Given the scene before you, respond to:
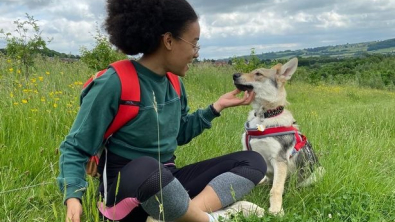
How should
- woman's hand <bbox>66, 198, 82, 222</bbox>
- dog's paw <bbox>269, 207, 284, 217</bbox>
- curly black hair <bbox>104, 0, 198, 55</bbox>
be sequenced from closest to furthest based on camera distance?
woman's hand <bbox>66, 198, 82, 222</bbox> → curly black hair <bbox>104, 0, 198, 55</bbox> → dog's paw <bbox>269, 207, 284, 217</bbox>

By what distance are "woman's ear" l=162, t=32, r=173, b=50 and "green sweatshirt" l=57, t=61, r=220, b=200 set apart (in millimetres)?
214

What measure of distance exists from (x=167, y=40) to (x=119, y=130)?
0.69 m

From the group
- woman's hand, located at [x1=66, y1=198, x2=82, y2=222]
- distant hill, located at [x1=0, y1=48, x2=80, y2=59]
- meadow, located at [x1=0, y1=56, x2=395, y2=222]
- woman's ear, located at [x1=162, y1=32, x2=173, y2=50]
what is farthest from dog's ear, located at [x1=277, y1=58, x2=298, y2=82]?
distant hill, located at [x1=0, y1=48, x2=80, y2=59]

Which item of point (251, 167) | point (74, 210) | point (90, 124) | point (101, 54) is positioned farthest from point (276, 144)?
point (101, 54)

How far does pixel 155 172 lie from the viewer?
2176 mm

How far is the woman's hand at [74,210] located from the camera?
1.99 m

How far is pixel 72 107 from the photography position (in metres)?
4.62

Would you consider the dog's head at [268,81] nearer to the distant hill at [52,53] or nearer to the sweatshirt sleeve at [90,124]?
the sweatshirt sleeve at [90,124]

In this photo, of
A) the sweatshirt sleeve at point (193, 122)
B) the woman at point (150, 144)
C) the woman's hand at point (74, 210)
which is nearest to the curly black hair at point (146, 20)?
the woman at point (150, 144)

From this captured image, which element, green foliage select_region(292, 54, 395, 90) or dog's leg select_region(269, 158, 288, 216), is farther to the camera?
green foliage select_region(292, 54, 395, 90)

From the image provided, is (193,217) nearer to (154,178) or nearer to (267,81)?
(154,178)

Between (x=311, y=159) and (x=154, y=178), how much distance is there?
5.98ft

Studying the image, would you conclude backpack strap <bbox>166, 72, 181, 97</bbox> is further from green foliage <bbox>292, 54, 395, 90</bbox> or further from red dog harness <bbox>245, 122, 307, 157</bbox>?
green foliage <bbox>292, 54, 395, 90</bbox>

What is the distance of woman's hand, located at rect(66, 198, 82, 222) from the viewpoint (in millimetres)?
1992
